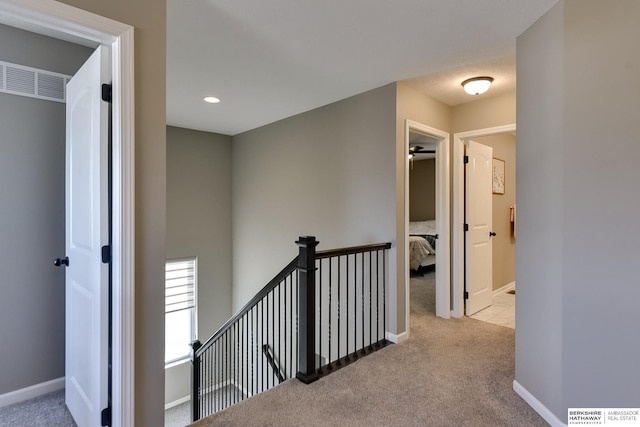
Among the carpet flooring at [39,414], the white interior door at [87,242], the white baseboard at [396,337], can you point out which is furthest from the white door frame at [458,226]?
the carpet flooring at [39,414]

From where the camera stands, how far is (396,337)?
3141 mm

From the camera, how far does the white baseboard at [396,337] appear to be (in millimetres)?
3143

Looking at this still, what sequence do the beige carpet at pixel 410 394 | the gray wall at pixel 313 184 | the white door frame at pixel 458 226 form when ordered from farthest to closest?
the white door frame at pixel 458 226 < the gray wall at pixel 313 184 < the beige carpet at pixel 410 394

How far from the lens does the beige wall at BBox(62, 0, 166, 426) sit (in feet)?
5.59

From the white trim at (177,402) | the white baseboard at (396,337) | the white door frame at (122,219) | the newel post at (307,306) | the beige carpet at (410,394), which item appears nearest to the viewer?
the white door frame at (122,219)

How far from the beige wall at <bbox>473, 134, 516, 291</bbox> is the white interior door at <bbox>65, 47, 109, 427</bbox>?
176 inches

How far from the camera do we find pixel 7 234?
2141 millimetres

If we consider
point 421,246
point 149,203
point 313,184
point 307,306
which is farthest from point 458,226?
point 149,203

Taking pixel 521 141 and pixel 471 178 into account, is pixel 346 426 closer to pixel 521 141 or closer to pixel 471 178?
pixel 521 141

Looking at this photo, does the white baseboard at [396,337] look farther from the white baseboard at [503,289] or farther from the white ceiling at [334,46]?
the white ceiling at [334,46]

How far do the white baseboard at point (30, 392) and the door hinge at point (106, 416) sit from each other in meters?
0.98

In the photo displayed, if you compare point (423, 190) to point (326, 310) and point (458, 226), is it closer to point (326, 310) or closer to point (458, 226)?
point (458, 226)

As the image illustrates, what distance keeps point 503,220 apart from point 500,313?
1612 millimetres

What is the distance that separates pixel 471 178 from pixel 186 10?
3.30 metres
